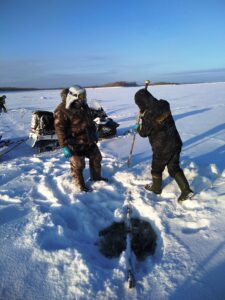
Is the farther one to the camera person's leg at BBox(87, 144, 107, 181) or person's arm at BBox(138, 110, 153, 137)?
person's leg at BBox(87, 144, 107, 181)

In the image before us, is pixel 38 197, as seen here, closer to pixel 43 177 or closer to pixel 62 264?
pixel 43 177

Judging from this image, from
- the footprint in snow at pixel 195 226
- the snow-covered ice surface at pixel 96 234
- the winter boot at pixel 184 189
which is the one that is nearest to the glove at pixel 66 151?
the snow-covered ice surface at pixel 96 234

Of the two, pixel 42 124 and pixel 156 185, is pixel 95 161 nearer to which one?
pixel 156 185

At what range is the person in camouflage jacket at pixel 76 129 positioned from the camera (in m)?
4.74

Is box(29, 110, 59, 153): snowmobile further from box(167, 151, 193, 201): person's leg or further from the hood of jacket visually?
box(167, 151, 193, 201): person's leg

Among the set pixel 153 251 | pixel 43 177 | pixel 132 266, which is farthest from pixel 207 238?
pixel 43 177

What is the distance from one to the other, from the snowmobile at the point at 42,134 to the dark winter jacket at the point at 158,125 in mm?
4851

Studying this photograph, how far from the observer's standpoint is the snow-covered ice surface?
285 cm

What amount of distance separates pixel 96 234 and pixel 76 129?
1.89 meters

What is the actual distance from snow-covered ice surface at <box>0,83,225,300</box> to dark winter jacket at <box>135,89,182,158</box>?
2.77 feet

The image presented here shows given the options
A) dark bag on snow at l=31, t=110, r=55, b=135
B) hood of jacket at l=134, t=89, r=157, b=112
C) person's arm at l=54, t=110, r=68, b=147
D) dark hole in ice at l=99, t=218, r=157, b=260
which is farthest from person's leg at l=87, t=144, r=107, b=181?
dark bag on snow at l=31, t=110, r=55, b=135

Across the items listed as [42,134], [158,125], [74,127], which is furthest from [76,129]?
[42,134]

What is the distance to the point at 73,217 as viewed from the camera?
4133 mm

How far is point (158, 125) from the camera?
427 centimetres
